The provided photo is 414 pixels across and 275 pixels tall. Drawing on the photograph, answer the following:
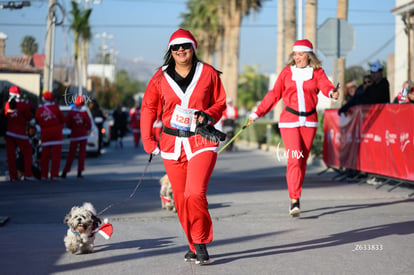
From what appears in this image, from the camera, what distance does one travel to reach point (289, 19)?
104 feet

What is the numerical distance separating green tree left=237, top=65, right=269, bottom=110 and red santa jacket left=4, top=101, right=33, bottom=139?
155931 mm

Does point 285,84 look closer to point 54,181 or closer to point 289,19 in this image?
point 54,181

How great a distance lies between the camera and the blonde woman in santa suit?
9820 mm

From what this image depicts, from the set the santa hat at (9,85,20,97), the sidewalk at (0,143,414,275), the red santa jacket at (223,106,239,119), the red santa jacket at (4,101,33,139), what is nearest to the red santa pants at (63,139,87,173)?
the red santa jacket at (4,101,33,139)

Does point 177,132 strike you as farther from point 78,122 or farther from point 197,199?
point 78,122

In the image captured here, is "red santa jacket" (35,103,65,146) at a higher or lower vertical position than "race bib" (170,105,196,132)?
lower

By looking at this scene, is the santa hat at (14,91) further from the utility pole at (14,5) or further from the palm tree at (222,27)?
the palm tree at (222,27)

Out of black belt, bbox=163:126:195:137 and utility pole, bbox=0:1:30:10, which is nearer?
black belt, bbox=163:126:195:137

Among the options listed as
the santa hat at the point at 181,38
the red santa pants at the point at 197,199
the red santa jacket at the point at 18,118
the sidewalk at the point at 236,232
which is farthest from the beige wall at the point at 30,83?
the red santa pants at the point at 197,199

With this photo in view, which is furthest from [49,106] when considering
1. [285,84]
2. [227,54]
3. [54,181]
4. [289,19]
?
[227,54]

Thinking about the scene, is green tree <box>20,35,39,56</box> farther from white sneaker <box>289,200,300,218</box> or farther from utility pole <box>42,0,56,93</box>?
white sneaker <box>289,200,300,218</box>

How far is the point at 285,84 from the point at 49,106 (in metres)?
7.41

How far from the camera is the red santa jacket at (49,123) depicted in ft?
52.5

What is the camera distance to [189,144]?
673 centimetres
